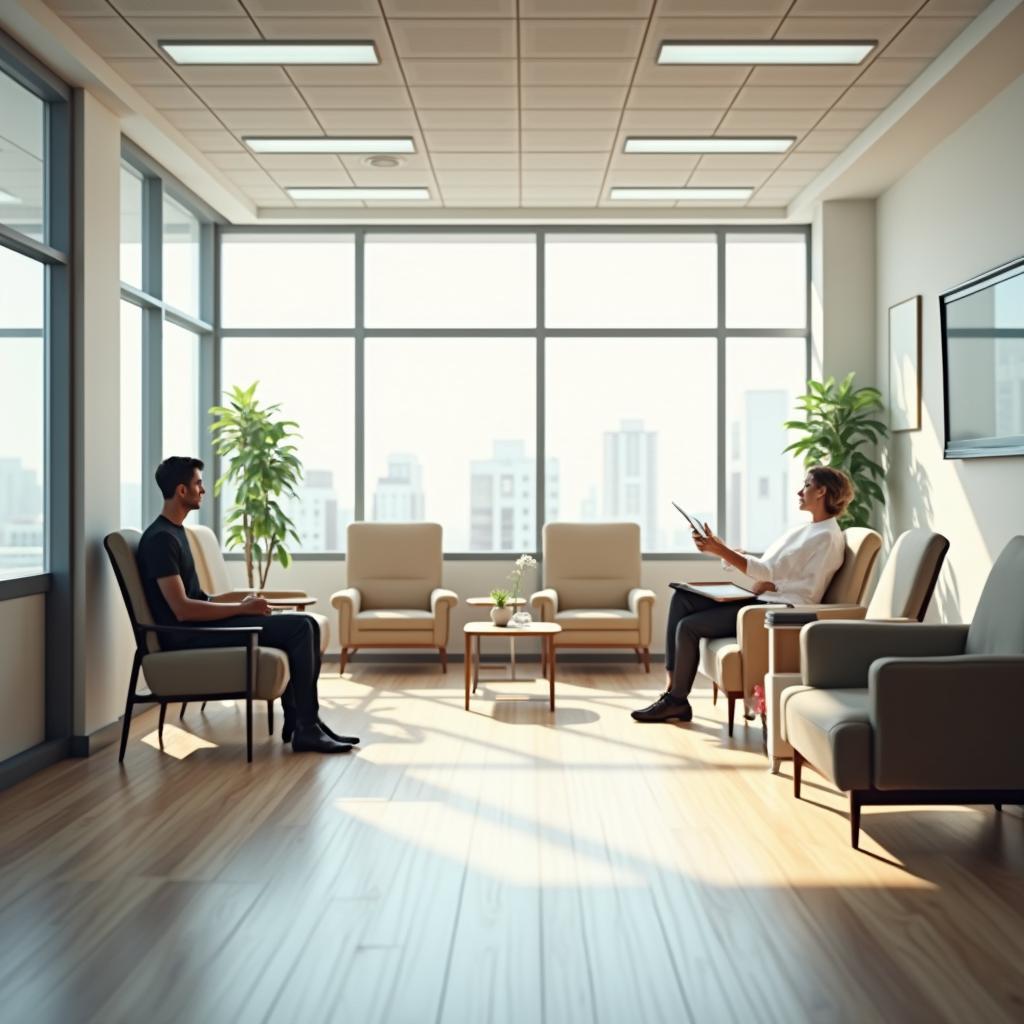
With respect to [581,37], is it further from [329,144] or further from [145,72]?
[329,144]

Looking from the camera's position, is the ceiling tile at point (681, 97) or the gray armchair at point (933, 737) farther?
the ceiling tile at point (681, 97)

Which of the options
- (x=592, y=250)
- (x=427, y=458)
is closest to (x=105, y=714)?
(x=427, y=458)

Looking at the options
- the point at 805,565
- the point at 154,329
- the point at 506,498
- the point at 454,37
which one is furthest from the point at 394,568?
the point at 454,37

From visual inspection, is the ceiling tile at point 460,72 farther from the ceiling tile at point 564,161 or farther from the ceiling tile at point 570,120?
the ceiling tile at point 564,161

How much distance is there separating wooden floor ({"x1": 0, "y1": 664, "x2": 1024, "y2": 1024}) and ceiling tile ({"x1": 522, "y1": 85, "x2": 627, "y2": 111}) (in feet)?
10.9

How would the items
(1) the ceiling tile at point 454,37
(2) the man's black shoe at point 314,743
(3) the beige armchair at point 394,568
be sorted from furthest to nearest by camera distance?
(3) the beige armchair at point 394,568
(2) the man's black shoe at point 314,743
(1) the ceiling tile at point 454,37

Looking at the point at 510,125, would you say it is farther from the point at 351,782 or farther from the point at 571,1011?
the point at 571,1011

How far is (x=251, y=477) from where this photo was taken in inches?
330

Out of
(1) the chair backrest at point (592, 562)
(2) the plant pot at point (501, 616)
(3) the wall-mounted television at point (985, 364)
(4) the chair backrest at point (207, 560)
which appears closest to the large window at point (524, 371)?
(1) the chair backrest at point (592, 562)

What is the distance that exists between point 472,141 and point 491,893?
4829mm

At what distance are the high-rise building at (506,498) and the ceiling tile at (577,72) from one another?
366cm

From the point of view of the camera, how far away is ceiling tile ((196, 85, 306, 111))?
6.04 meters

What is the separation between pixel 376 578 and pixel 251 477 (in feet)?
3.73

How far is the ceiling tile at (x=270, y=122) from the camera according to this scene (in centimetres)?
648
